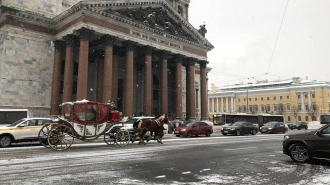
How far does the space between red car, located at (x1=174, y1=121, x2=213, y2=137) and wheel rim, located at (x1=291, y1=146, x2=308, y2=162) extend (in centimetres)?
1523

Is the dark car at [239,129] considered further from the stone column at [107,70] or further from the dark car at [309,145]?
the dark car at [309,145]

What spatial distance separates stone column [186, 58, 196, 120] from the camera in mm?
39253

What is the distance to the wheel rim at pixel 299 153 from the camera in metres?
9.57

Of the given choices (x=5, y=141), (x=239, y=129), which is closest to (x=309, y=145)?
(x=5, y=141)

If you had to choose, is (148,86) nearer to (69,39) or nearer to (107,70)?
(107,70)

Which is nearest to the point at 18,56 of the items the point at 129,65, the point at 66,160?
the point at 129,65

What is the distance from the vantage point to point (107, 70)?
2931 centimetres

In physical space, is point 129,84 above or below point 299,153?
above

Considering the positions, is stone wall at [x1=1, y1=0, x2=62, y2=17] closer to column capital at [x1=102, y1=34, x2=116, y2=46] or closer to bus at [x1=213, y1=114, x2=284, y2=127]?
column capital at [x1=102, y1=34, x2=116, y2=46]

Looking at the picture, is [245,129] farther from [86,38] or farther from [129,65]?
[86,38]

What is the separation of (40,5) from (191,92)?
2339cm

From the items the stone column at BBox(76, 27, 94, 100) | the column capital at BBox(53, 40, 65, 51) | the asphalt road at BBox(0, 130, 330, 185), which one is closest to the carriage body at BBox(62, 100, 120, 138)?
the asphalt road at BBox(0, 130, 330, 185)

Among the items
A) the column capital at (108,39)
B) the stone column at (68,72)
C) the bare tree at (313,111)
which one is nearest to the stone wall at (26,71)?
the stone column at (68,72)

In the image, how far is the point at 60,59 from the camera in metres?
31.3
